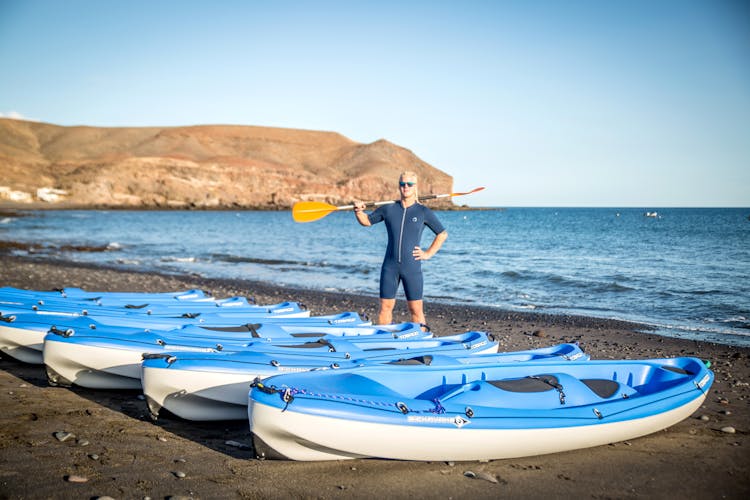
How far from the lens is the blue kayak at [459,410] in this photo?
3730mm

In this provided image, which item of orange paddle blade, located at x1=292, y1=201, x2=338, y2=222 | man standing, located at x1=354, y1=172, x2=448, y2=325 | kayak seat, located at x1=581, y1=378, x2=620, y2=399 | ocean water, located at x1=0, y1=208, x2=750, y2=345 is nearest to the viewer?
kayak seat, located at x1=581, y1=378, x2=620, y2=399

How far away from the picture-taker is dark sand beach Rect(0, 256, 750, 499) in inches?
143

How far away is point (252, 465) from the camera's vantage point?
399 centimetres

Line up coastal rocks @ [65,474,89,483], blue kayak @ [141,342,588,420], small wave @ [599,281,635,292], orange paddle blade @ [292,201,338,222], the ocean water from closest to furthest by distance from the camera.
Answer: coastal rocks @ [65,474,89,483], blue kayak @ [141,342,588,420], orange paddle blade @ [292,201,338,222], the ocean water, small wave @ [599,281,635,292]

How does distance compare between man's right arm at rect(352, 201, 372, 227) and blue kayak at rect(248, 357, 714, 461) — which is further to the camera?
man's right arm at rect(352, 201, 372, 227)

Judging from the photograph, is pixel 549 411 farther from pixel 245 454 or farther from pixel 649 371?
pixel 245 454

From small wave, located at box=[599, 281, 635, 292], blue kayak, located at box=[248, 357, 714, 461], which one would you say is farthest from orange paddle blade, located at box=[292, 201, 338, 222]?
small wave, located at box=[599, 281, 635, 292]

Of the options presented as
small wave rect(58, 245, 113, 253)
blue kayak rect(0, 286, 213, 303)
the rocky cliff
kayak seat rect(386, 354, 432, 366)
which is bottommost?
small wave rect(58, 245, 113, 253)

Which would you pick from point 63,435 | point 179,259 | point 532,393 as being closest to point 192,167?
point 179,259

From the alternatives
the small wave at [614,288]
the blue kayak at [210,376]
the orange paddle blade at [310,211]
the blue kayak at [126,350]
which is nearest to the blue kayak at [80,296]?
the orange paddle blade at [310,211]

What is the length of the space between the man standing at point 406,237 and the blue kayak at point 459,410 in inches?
88.4

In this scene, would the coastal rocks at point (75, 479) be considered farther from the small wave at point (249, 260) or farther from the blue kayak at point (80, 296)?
the small wave at point (249, 260)

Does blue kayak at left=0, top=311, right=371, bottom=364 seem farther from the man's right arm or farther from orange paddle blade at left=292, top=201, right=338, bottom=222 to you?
orange paddle blade at left=292, top=201, right=338, bottom=222

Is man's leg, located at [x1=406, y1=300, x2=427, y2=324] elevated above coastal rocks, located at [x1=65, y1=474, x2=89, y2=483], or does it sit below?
above
